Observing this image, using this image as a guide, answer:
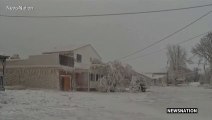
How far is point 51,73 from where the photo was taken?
3172 cm

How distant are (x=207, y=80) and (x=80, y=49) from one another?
30017 millimetres

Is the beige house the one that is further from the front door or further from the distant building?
the distant building

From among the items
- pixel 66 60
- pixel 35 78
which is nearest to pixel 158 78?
pixel 66 60

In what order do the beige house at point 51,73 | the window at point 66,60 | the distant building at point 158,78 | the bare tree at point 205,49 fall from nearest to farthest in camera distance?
1. the beige house at point 51,73
2. the window at point 66,60
3. the bare tree at point 205,49
4. the distant building at point 158,78

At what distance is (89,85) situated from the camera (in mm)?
34406

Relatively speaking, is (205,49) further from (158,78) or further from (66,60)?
(158,78)

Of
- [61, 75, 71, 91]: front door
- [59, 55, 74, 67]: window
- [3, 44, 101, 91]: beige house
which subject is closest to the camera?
[3, 44, 101, 91]: beige house

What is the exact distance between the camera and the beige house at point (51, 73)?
3162 cm

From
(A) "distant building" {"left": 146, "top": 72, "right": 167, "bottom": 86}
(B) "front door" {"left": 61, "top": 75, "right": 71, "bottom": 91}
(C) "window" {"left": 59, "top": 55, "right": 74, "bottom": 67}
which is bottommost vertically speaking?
(B) "front door" {"left": 61, "top": 75, "right": 71, "bottom": 91}

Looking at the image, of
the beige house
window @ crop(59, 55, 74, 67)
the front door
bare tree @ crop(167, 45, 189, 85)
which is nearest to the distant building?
bare tree @ crop(167, 45, 189, 85)

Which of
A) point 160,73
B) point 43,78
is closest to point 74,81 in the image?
point 43,78

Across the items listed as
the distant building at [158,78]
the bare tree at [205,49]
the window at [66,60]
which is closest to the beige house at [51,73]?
the window at [66,60]

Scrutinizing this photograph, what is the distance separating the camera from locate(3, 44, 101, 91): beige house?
31.6 m

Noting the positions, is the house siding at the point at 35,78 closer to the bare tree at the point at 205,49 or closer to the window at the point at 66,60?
the window at the point at 66,60
